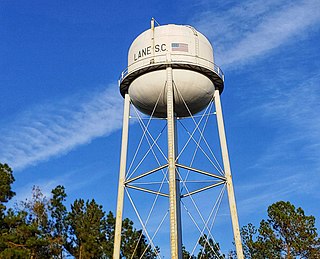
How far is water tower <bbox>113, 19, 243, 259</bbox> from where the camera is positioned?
21406 millimetres

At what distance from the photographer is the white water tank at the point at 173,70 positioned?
21.6 meters

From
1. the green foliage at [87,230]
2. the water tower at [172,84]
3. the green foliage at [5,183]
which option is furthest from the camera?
the green foliage at [87,230]

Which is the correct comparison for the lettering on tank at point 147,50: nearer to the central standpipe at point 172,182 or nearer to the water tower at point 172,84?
the water tower at point 172,84

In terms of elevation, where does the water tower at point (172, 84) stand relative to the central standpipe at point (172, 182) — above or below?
above

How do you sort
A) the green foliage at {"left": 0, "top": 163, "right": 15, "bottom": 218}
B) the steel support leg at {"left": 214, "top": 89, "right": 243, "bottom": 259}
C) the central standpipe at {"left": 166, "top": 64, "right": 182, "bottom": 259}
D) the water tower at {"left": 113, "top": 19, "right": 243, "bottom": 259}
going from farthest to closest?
1. the green foliage at {"left": 0, "top": 163, "right": 15, "bottom": 218}
2. the water tower at {"left": 113, "top": 19, "right": 243, "bottom": 259}
3. the steel support leg at {"left": 214, "top": 89, "right": 243, "bottom": 259}
4. the central standpipe at {"left": 166, "top": 64, "right": 182, "bottom": 259}

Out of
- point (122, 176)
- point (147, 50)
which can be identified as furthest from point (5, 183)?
point (147, 50)

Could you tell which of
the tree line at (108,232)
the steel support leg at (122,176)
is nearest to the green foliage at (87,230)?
the tree line at (108,232)

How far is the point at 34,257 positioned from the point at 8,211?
3354 mm

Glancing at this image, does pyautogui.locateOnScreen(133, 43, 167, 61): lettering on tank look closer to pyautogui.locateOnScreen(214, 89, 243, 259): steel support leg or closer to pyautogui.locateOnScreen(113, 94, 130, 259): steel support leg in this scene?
pyautogui.locateOnScreen(113, 94, 130, 259): steel support leg

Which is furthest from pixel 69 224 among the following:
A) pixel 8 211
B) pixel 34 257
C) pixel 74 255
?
pixel 8 211

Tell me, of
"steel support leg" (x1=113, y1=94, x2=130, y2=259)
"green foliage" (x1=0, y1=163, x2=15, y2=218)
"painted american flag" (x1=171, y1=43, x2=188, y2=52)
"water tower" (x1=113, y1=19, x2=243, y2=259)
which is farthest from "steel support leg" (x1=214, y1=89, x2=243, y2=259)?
"green foliage" (x1=0, y1=163, x2=15, y2=218)

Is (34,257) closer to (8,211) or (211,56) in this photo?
(8,211)

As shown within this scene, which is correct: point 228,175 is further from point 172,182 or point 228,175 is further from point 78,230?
point 78,230

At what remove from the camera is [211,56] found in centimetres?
2303
